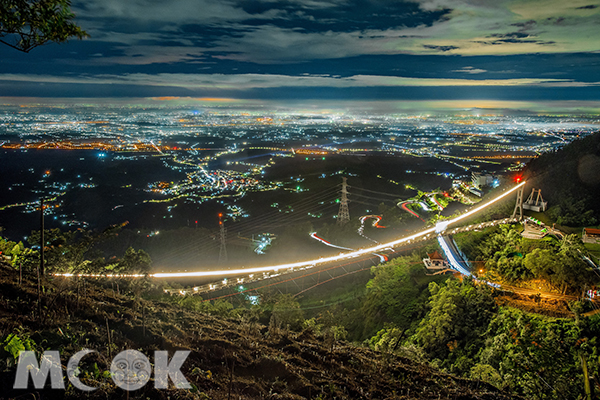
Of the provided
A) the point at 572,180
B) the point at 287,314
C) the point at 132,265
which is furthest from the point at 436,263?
the point at 132,265

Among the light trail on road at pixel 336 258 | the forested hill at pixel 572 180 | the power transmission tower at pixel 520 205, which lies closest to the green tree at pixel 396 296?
the light trail on road at pixel 336 258

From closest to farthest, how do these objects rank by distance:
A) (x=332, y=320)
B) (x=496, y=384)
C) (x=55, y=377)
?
1. (x=55, y=377)
2. (x=496, y=384)
3. (x=332, y=320)

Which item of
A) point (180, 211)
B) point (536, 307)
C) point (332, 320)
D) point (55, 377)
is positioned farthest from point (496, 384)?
point (180, 211)

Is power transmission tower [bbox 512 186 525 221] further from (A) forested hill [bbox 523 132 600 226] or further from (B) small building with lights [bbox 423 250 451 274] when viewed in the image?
(B) small building with lights [bbox 423 250 451 274]

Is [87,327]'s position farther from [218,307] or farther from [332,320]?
[332,320]

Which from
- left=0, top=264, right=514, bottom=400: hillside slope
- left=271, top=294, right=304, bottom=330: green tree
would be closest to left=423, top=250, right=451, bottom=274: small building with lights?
left=271, top=294, right=304, bottom=330: green tree

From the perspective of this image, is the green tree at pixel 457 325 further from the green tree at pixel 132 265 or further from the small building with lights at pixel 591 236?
the green tree at pixel 132 265

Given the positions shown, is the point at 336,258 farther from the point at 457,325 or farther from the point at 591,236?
the point at 591,236
